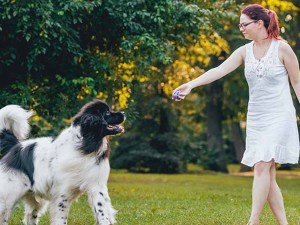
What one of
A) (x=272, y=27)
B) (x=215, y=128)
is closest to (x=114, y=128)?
(x=272, y=27)

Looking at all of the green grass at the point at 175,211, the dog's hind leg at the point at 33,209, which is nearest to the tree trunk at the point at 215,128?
the green grass at the point at 175,211

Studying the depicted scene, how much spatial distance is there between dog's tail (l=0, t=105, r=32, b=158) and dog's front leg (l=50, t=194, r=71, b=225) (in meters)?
1.09

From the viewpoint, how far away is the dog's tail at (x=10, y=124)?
876 cm

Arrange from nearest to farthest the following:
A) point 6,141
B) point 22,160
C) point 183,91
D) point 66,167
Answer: point 183,91 → point 66,167 → point 22,160 → point 6,141

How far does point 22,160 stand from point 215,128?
26.7m

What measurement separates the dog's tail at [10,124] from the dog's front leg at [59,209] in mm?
1093

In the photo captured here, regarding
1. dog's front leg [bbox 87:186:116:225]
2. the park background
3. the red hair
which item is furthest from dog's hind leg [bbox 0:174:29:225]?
the red hair

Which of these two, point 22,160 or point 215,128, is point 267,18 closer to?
point 22,160

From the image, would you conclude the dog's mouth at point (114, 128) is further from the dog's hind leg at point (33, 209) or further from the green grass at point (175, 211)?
the green grass at point (175, 211)

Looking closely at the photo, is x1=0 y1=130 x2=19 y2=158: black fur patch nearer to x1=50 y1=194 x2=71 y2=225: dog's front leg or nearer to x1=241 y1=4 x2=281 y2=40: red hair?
x1=50 y1=194 x2=71 y2=225: dog's front leg

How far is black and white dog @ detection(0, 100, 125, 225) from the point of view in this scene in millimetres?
7895

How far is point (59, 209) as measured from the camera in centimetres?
820

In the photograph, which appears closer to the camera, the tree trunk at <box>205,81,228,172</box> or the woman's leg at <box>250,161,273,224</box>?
the woman's leg at <box>250,161,273,224</box>

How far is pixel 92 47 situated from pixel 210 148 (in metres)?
19.9
